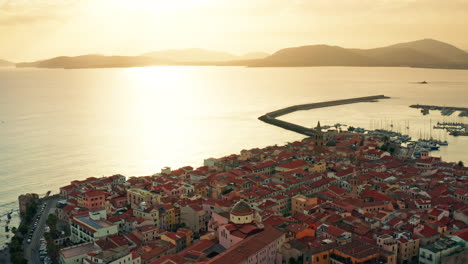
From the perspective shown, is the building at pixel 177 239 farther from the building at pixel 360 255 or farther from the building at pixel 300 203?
the building at pixel 300 203

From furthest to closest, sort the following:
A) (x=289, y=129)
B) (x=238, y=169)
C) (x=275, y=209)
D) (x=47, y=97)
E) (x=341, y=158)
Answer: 1. (x=47, y=97)
2. (x=289, y=129)
3. (x=341, y=158)
4. (x=238, y=169)
5. (x=275, y=209)

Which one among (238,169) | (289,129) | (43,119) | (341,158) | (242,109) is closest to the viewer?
(238,169)

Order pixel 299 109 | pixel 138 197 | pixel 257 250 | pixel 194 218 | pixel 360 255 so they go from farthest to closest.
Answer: pixel 299 109
pixel 138 197
pixel 194 218
pixel 257 250
pixel 360 255

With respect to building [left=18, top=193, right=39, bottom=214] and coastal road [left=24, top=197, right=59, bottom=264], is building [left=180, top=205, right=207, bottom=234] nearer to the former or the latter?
coastal road [left=24, top=197, right=59, bottom=264]

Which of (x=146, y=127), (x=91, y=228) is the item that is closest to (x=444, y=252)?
(x=91, y=228)

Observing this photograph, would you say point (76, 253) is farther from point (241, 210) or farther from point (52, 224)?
point (241, 210)

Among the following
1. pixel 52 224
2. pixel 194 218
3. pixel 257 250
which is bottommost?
pixel 194 218

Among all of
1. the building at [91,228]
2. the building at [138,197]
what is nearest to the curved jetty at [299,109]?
the building at [138,197]

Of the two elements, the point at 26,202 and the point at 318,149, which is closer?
the point at 26,202

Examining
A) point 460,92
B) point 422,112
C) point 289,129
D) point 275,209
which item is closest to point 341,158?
point 275,209

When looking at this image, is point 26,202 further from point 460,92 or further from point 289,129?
point 460,92
